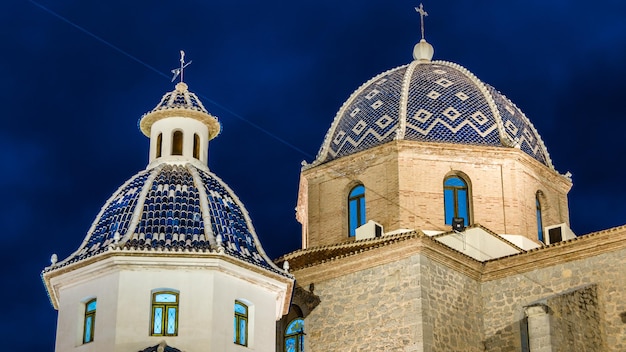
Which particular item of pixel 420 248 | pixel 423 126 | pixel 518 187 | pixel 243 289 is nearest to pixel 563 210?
pixel 518 187

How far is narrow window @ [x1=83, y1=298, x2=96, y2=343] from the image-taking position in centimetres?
1939

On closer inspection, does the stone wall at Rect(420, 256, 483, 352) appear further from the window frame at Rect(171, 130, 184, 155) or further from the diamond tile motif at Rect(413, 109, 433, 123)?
the window frame at Rect(171, 130, 184, 155)

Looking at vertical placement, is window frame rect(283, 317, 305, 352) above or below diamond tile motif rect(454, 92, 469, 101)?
below

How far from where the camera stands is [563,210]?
1049 inches

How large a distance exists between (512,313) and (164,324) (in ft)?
23.3

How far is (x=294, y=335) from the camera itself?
23609 millimetres

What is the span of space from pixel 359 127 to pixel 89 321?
9384mm

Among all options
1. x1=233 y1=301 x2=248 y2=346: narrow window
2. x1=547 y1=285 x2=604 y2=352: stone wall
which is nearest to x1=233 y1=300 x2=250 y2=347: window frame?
x1=233 y1=301 x2=248 y2=346: narrow window

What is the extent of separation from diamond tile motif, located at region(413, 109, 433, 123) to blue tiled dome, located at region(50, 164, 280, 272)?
20.3ft

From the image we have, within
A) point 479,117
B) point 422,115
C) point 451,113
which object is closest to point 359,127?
point 422,115

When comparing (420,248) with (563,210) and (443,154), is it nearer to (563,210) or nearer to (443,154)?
(443,154)

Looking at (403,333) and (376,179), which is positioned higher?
(376,179)

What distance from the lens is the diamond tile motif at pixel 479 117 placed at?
2652 centimetres

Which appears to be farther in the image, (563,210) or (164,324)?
(563,210)
